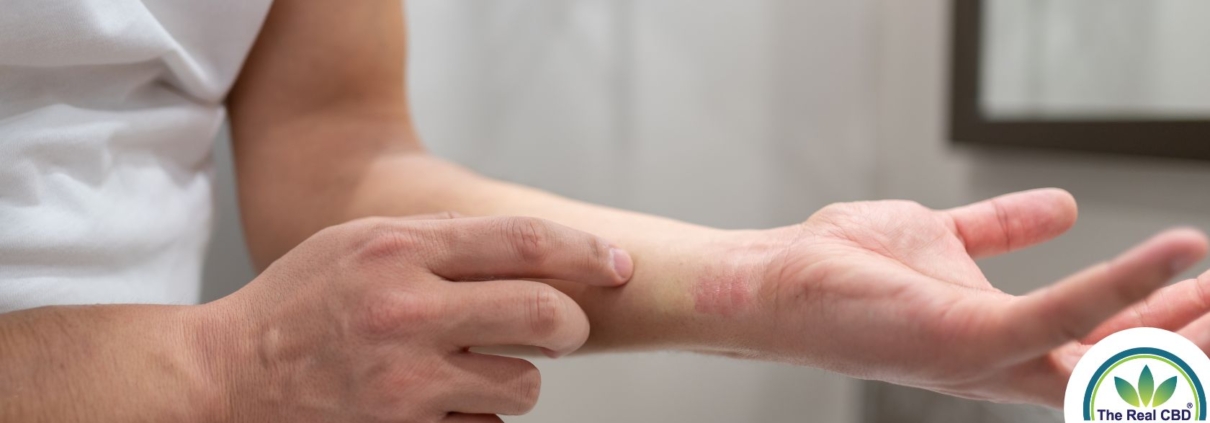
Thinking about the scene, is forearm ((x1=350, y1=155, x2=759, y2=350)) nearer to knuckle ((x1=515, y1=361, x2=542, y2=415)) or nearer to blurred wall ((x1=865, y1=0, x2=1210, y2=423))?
knuckle ((x1=515, y1=361, x2=542, y2=415))

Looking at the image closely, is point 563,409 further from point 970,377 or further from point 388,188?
point 970,377

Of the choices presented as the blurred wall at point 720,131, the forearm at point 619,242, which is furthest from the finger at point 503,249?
the blurred wall at point 720,131

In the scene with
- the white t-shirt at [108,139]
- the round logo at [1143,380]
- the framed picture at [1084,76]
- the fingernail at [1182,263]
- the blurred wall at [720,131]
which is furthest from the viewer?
the blurred wall at [720,131]

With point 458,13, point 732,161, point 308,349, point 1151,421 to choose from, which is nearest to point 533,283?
point 308,349

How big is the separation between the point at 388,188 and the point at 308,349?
0.25 metres

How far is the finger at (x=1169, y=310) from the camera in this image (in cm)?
49

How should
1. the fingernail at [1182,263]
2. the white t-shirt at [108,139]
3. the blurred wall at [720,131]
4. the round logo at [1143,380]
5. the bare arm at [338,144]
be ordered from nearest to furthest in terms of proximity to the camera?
the fingernail at [1182,263]
the round logo at [1143,380]
the white t-shirt at [108,139]
the bare arm at [338,144]
the blurred wall at [720,131]

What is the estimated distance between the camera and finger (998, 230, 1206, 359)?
1.09 ft

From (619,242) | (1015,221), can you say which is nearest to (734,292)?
(619,242)

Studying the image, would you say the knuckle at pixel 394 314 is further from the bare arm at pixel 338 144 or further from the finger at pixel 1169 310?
the finger at pixel 1169 310

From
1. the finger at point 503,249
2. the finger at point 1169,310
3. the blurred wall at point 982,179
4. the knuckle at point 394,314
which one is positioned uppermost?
the finger at point 503,249

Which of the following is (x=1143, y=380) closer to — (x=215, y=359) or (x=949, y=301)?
(x=949, y=301)

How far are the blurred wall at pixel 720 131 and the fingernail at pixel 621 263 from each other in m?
0.64

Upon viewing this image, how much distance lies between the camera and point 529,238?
529 mm
